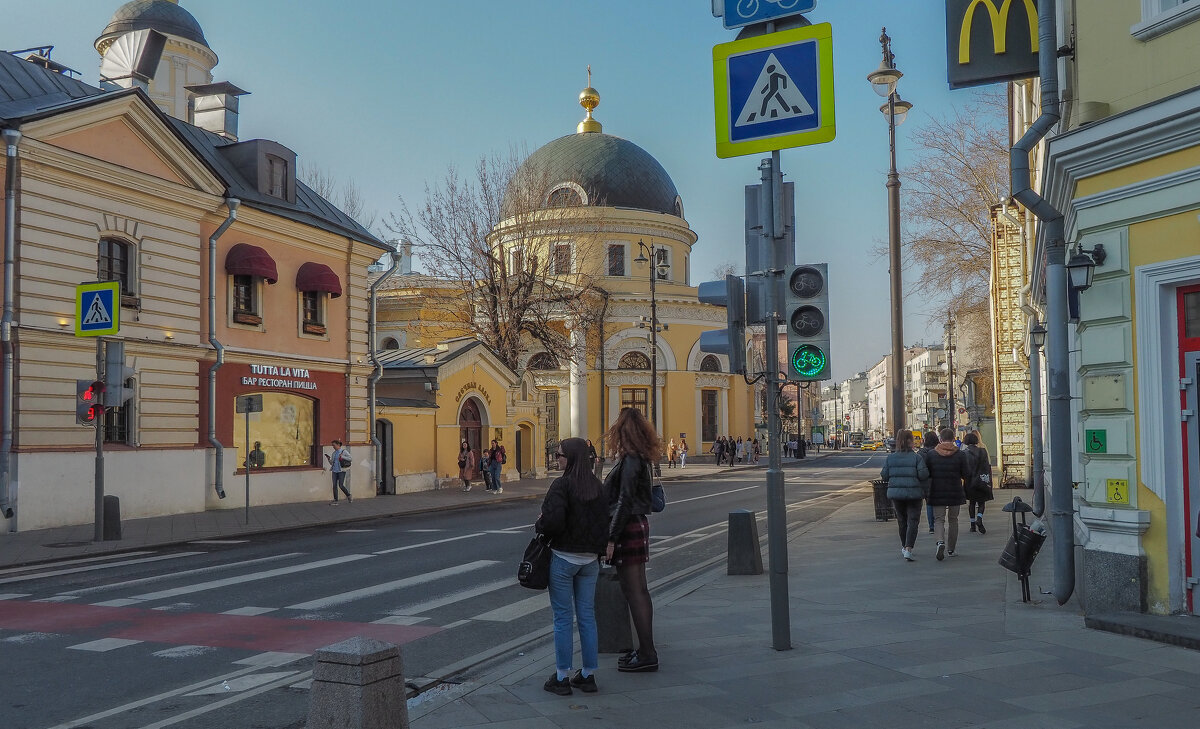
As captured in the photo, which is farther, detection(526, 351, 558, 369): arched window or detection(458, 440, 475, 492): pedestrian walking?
detection(526, 351, 558, 369): arched window

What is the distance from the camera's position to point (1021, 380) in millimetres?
28125

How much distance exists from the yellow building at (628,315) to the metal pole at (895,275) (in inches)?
1212

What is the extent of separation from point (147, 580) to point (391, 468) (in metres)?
17.1

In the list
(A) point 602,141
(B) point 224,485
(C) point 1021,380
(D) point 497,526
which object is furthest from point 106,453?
(A) point 602,141

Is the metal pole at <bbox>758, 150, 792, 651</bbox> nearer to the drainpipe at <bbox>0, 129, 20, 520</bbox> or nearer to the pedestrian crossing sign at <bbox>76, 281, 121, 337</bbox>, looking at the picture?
the pedestrian crossing sign at <bbox>76, 281, 121, 337</bbox>

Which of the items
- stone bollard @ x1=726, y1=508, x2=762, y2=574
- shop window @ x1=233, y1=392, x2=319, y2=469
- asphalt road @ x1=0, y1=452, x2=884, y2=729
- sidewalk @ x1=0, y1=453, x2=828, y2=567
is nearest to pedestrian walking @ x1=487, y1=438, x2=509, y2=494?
sidewalk @ x1=0, y1=453, x2=828, y2=567

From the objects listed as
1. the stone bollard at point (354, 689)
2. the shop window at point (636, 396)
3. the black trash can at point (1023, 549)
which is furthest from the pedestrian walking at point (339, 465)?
the shop window at point (636, 396)

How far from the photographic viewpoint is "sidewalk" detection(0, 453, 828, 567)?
49.9 feet

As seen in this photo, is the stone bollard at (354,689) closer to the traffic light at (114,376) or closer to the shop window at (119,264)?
the traffic light at (114,376)

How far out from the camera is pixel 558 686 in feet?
20.8

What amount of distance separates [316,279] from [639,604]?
20.8 metres

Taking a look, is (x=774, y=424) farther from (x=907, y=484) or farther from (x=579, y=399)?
(x=579, y=399)

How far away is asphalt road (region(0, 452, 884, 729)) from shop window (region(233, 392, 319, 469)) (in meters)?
6.89

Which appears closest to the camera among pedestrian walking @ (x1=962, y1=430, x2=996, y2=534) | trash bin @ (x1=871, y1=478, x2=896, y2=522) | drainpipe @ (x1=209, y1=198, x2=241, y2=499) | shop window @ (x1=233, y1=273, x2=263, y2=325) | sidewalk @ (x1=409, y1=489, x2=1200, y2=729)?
sidewalk @ (x1=409, y1=489, x2=1200, y2=729)
